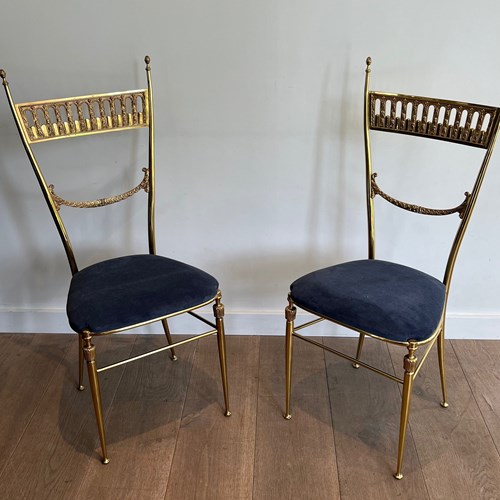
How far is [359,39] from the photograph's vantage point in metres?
1.83

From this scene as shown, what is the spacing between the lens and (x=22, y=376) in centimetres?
208

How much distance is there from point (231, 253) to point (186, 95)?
0.62m

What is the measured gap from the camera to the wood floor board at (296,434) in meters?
1.59

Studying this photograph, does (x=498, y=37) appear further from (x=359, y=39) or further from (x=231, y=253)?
(x=231, y=253)

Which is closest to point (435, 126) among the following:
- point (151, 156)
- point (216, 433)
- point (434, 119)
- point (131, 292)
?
point (434, 119)

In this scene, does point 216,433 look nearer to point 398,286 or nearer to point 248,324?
point 248,324

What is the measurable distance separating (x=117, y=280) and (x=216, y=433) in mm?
585

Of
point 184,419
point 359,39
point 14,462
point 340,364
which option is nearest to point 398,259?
point 340,364

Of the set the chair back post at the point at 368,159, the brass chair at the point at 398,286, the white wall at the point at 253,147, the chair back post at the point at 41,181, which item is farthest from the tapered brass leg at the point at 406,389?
the chair back post at the point at 41,181

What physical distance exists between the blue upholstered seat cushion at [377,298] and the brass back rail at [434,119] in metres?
0.43

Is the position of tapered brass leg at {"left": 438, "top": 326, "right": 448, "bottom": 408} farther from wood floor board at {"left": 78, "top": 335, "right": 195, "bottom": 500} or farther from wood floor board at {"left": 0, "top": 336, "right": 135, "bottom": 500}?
wood floor board at {"left": 0, "top": 336, "right": 135, "bottom": 500}

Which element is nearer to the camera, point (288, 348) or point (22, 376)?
point (288, 348)

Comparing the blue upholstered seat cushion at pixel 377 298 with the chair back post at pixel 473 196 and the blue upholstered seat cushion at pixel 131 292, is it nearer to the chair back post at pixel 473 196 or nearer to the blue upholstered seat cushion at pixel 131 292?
the chair back post at pixel 473 196

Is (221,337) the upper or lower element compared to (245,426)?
upper
